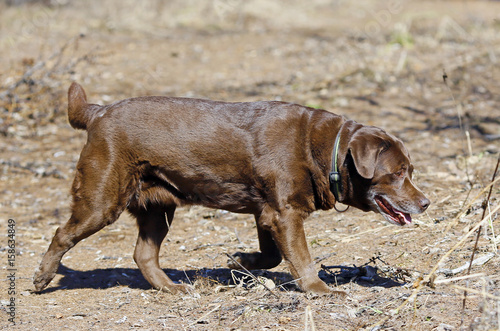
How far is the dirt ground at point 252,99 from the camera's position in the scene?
4273 mm

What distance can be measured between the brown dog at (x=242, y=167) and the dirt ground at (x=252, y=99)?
1.82ft

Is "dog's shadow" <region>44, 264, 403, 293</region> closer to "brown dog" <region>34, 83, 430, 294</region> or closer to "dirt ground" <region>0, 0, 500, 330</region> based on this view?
"dirt ground" <region>0, 0, 500, 330</region>

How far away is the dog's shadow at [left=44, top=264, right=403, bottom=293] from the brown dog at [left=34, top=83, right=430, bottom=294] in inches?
17.5

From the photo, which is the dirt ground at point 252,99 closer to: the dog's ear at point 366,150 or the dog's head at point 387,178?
the dog's head at point 387,178

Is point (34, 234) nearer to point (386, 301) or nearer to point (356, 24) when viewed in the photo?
point (386, 301)

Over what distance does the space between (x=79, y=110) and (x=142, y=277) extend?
5.61 feet

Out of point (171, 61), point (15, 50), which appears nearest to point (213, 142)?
point (171, 61)

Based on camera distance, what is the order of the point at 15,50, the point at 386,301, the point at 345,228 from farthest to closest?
the point at 15,50 → the point at 345,228 → the point at 386,301

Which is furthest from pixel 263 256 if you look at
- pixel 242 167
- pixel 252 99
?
pixel 252 99

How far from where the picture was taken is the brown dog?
4566 mm

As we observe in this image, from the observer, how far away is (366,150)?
4.44 m

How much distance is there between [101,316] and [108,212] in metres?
0.82

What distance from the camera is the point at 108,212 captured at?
4797mm

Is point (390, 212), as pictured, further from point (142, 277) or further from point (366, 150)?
point (142, 277)
